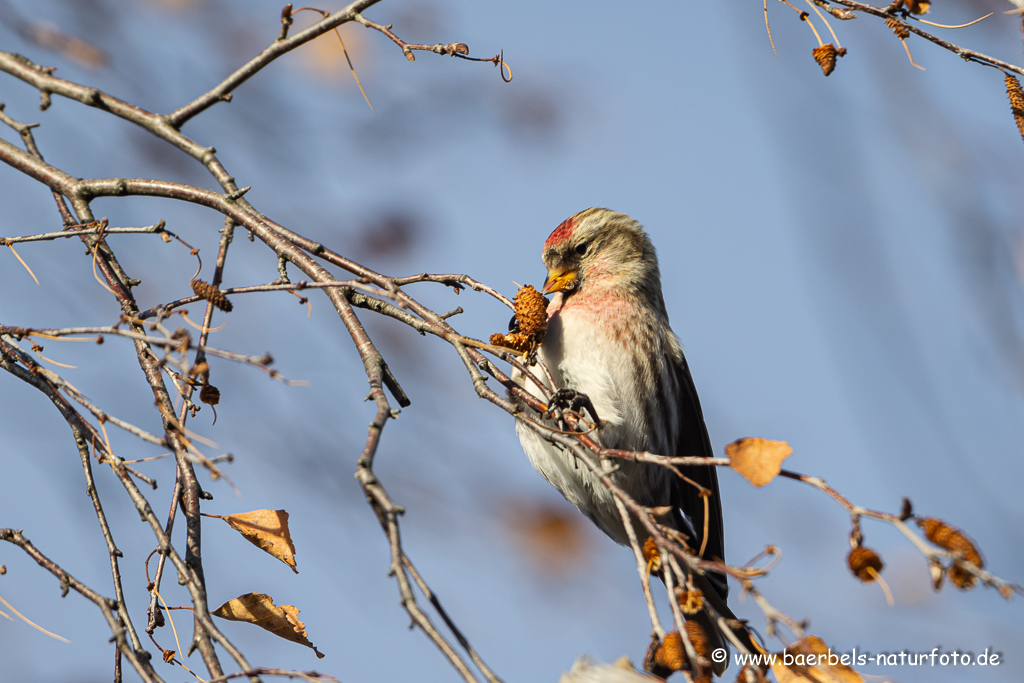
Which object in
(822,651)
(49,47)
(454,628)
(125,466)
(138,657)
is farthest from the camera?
(49,47)

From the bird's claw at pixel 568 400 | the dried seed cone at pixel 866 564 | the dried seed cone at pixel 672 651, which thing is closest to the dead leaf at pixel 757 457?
the dried seed cone at pixel 866 564

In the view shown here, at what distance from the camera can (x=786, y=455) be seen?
1733 mm

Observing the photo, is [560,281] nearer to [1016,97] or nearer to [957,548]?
[1016,97]

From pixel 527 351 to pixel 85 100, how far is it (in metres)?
1.40

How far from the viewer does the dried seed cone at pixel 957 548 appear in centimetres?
142

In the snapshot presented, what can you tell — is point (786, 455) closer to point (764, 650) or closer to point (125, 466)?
point (764, 650)

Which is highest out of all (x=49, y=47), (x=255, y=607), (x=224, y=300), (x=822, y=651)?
(x=49, y=47)

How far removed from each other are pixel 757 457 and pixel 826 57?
1182mm

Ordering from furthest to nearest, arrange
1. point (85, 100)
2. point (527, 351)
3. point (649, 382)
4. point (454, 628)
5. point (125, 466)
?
point (649, 382) → point (527, 351) → point (85, 100) → point (125, 466) → point (454, 628)

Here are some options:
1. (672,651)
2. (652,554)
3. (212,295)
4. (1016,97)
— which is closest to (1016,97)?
(1016,97)

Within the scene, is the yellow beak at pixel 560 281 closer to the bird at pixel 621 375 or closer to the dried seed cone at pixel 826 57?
the bird at pixel 621 375

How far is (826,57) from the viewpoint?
7.52 feet

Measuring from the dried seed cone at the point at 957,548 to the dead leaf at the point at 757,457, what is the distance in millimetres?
313

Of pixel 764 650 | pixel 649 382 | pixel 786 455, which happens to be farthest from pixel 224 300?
pixel 649 382
